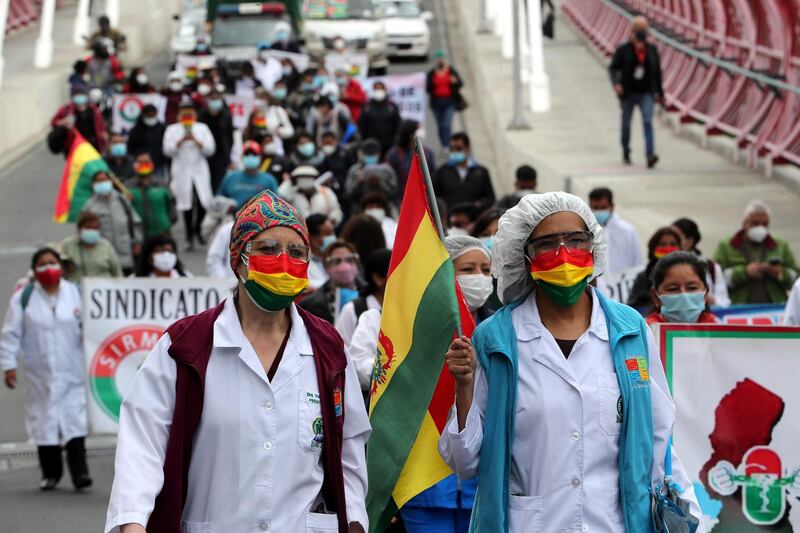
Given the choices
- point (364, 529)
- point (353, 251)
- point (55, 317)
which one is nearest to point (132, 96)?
point (55, 317)

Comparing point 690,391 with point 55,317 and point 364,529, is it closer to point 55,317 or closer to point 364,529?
point 364,529

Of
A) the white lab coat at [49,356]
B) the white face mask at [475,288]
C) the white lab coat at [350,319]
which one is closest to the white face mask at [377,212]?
the white lab coat at [49,356]

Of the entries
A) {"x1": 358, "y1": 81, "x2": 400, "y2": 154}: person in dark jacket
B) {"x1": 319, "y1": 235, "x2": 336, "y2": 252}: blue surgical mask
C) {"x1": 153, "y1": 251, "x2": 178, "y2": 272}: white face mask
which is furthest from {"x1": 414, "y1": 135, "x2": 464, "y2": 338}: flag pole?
{"x1": 358, "y1": 81, "x2": 400, "y2": 154}: person in dark jacket

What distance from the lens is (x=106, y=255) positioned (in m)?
14.1

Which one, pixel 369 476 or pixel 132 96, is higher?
pixel 369 476

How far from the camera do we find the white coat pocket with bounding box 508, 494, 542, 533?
5160 millimetres

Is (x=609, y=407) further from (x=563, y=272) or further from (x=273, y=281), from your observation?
(x=273, y=281)

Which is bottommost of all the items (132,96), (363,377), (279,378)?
(132,96)

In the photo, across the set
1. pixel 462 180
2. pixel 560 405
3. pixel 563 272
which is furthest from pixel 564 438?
pixel 462 180

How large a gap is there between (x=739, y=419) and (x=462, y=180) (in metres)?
10.1

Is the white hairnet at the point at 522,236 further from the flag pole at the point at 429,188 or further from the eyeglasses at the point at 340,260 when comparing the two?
the eyeglasses at the point at 340,260

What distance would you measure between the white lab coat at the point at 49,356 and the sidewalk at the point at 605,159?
237 inches

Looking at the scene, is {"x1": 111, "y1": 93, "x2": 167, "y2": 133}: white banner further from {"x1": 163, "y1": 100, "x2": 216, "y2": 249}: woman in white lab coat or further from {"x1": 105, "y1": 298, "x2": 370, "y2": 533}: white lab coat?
{"x1": 105, "y1": 298, "x2": 370, "y2": 533}: white lab coat

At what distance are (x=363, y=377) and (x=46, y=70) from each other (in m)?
31.5
